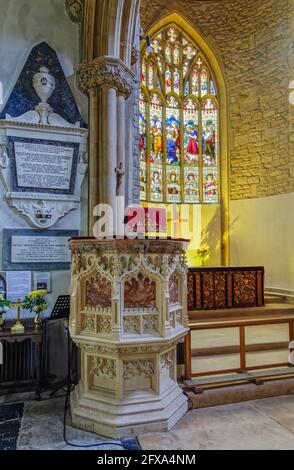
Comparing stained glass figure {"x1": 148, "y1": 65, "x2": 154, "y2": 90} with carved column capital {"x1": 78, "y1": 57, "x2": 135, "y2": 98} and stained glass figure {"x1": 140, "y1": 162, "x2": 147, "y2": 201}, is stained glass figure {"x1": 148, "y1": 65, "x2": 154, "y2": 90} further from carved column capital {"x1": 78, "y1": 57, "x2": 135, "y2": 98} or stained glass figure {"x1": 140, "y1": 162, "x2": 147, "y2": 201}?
carved column capital {"x1": 78, "y1": 57, "x2": 135, "y2": 98}

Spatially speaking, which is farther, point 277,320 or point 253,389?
point 277,320

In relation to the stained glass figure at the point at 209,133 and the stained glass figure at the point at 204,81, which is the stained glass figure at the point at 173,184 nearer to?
the stained glass figure at the point at 209,133

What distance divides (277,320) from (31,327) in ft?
7.26

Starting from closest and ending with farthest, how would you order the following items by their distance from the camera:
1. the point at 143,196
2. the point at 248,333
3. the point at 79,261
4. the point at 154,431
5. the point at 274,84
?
the point at 154,431 < the point at 79,261 < the point at 248,333 < the point at 274,84 < the point at 143,196

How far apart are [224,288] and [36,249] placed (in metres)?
3.63

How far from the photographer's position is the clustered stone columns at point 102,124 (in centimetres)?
368

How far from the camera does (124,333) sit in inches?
92.0

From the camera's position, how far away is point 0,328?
299cm

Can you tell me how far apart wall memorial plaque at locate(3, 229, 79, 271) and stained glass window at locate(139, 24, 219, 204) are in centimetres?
545

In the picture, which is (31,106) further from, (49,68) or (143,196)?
(143,196)

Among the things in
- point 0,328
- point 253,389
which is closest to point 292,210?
point 253,389

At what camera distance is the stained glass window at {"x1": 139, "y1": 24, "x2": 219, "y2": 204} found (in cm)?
895

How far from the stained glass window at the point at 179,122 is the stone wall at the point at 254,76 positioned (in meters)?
0.51

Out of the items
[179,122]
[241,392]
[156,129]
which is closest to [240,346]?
[241,392]
